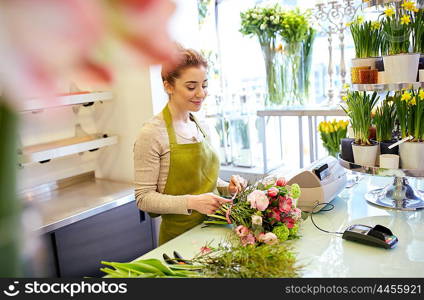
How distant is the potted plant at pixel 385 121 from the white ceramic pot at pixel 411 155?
80mm

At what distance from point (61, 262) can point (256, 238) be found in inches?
52.0

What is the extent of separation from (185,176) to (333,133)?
37.6 inches

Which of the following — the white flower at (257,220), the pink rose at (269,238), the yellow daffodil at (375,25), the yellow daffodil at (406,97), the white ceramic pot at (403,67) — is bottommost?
the pink rose at (269,238)

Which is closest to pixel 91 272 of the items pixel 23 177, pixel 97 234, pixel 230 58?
pixel 97 234

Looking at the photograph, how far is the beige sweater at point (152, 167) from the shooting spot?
186 cm

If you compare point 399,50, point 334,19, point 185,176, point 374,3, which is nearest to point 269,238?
point 185,176

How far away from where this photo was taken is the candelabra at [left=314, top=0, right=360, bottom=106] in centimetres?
294

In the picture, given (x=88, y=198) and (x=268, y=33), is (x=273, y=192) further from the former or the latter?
(x=268, y=33)

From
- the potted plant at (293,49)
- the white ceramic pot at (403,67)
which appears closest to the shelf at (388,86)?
the white ceramic pot at (403,67)

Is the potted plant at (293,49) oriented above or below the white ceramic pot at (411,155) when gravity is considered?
above

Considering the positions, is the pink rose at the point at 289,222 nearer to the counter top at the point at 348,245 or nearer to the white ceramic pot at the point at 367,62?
the counter top at the point at 348,245

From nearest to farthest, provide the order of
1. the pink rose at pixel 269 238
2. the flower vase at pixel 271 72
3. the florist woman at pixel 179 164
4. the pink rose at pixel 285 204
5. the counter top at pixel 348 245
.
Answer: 1. the counter top at pixel 348 245
2. the pink rose at pixel 269 238
3. the pink rose at pixel 285 204
4. the florist woman at pixel 179 164
5. the flower vase at pixel 271 72

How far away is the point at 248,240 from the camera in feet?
5.01

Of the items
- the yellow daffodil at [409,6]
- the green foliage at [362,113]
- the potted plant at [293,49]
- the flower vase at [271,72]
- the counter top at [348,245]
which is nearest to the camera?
the counter top at [348,245]
